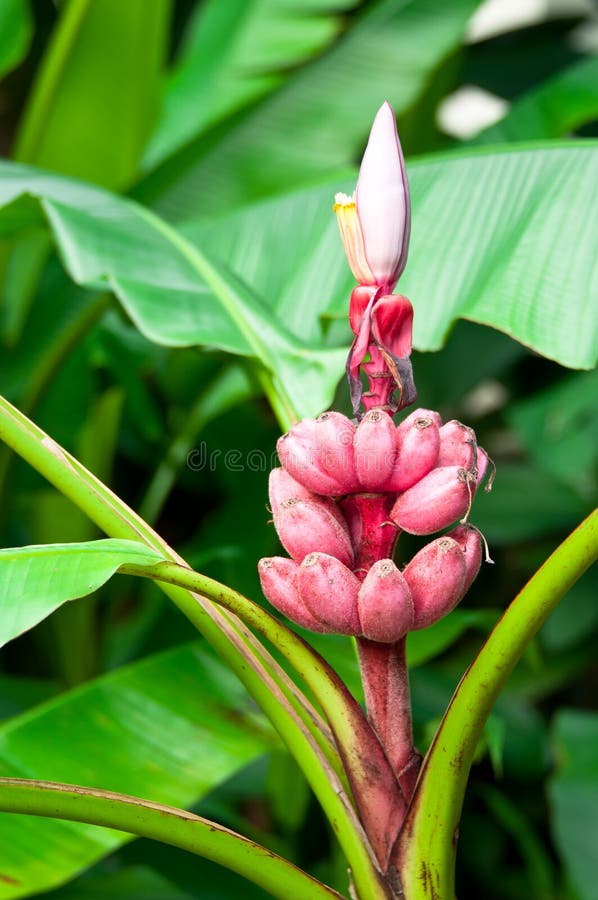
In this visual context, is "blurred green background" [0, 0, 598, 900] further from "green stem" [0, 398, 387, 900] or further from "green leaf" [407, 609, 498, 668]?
"green stem" [0, 398, 387, 900]

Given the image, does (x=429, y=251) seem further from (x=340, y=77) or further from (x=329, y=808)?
(x=340, y=77)

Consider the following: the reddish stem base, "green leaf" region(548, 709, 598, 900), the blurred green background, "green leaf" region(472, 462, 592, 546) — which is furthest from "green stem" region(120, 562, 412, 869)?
"green leaf" region(472, 462, 592, 546)

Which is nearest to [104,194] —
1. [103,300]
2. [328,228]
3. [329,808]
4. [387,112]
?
[103,300]

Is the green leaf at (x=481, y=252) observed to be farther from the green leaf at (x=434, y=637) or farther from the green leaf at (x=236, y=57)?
the green leaf at (x=236, y=57)

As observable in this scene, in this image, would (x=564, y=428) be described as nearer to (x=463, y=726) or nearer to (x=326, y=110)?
(x=326, y=110)

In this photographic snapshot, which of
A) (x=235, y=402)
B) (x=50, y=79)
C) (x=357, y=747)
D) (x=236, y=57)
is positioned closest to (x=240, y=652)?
(x=357, y=747)

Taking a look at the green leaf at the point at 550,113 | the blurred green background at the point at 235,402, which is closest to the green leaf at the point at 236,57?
the blurred green background at the point at 235,402
